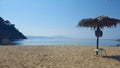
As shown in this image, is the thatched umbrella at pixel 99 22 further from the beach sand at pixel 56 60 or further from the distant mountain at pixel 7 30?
the distant mountain at pixel 7 30

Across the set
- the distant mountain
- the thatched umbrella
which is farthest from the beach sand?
the distant mountain

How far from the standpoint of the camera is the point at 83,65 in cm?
915

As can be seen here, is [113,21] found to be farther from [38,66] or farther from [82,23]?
[38,66]

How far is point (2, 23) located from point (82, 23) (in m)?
68.2

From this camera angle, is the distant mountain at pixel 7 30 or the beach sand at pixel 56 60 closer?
the beach sand at pixel 56 60

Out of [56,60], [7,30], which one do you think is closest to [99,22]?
[56,60]

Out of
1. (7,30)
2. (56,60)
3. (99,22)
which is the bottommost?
(56,60)

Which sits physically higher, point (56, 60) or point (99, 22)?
point (99, 22)

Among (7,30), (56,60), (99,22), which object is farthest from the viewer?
(7,30)

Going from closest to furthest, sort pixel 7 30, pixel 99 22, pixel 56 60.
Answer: pixel 56 60 → pixel 99 22 → pixel 7 30

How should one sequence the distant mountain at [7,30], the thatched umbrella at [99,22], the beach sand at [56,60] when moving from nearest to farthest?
the beach sand at [56,60]
the thatched umbrella at [99,22]
the distant mountain at [7,30]

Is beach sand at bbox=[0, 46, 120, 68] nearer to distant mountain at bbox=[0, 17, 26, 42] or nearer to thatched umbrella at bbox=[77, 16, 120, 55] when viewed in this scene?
thatched umbrella at bbox=[77, 16, 120, 55]

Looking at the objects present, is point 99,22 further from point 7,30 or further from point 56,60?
point 7,30

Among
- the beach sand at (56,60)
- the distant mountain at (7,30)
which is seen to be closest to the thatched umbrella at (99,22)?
the beach sand at (56,60)
